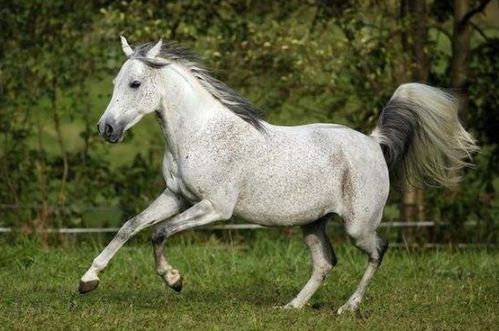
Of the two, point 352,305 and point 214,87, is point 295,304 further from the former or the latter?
point 214,87

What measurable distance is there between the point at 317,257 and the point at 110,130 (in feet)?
6.48

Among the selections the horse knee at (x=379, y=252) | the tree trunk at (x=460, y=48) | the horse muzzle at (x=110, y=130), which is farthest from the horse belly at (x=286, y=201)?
the tree trunk at (x=460, y=48)

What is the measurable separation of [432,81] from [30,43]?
5166mm

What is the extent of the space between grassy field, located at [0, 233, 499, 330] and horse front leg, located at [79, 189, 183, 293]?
0.22m

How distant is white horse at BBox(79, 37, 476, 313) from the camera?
8.82 meters

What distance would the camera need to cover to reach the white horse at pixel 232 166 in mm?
8820

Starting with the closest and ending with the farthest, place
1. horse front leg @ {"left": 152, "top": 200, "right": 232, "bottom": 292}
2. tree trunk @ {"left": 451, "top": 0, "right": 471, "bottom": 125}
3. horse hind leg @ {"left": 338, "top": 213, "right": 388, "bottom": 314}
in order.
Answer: horse front leg @ {"left": 152, "top": 200, "right": 232, "bottom": 292} → horse hind leg @ {"left": 338, "top": 213, "right": 388, "bottom": 314} → tree trunk @ {"left": 451, "top": 0, "right": 471, "bottom": 125}

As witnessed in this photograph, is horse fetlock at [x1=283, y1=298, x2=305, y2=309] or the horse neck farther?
horse fetlock at [x1=283, y1=298, x2=305, y2=309]

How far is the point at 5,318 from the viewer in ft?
27.2

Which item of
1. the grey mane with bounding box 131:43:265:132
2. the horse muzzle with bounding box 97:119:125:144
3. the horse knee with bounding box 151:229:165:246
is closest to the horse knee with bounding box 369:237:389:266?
the grey mane with bounding box 131:43:265:132

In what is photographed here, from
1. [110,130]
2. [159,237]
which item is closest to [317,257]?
[159,237]

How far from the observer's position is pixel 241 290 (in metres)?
10.6

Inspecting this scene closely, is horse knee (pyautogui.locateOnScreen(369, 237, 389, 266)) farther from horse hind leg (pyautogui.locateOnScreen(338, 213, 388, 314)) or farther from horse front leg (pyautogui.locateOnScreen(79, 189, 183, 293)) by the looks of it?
horse front leg (pyautogui.locateOnScreen(79, 189, 183, 293))

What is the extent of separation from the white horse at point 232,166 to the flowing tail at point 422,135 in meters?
0.43
